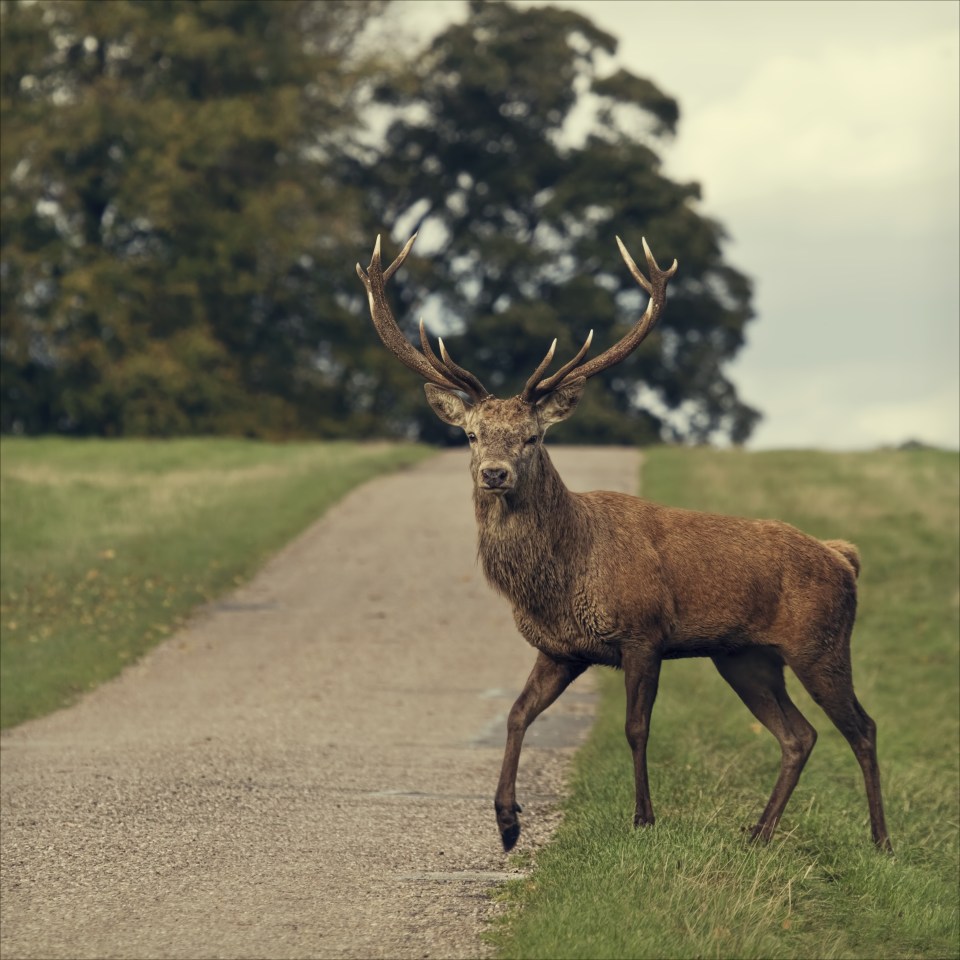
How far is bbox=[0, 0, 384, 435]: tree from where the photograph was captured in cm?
4194

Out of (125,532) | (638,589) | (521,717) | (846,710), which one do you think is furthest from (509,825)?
(125,532)

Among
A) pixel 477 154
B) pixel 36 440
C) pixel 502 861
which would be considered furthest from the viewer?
pixel 477 154

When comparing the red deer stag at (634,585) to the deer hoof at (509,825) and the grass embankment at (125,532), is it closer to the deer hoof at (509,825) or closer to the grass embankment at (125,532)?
the deer hoof at (509,825)

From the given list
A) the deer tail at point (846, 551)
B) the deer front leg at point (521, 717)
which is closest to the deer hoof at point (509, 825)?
the deer front leg at point (521, 717)

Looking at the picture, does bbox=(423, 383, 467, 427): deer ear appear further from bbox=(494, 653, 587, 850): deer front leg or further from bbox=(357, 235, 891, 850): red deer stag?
bbox=(494, 653, 587, 850): deer front leg

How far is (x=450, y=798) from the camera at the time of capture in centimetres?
1095

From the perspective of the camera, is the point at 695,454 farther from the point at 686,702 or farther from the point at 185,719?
the point at 185,719

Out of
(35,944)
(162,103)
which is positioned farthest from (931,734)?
(162,103)

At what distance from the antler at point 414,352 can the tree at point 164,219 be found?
1272 inches

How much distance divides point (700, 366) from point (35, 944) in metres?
41.1

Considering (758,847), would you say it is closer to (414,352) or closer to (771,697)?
(771,697)

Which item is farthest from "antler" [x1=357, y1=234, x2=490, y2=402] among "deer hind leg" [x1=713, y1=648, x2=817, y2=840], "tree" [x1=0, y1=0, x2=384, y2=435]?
"tree" [x1=0, y1=0, x2=384, y2=435]

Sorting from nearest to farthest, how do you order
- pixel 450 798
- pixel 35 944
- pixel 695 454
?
1. pixel 35 944
2. pixel 450 798
3. pixel 695 454

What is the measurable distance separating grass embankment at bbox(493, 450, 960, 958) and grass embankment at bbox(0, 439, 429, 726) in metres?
5.21
